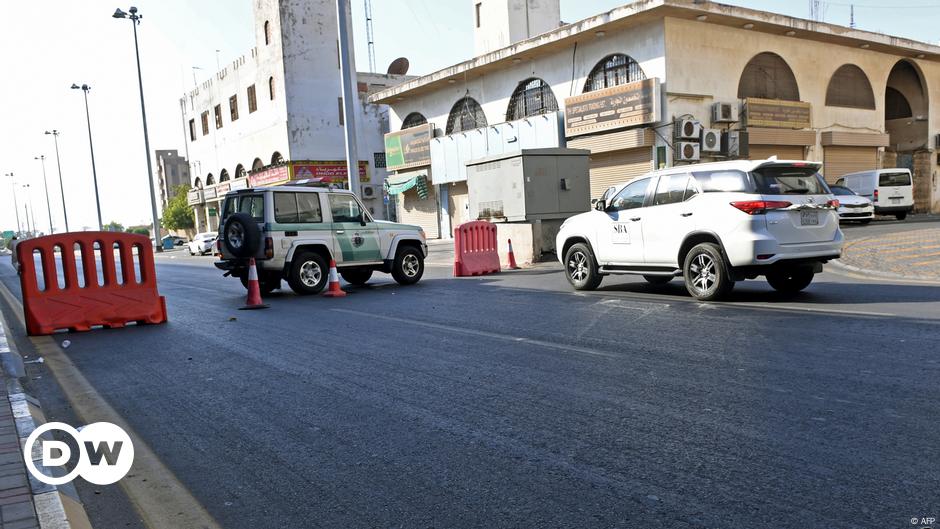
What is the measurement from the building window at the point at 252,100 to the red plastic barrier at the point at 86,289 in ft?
128

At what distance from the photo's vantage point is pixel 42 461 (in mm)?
3939

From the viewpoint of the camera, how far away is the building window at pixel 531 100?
26938 millimetres

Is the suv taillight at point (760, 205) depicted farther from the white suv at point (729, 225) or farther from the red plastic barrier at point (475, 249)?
the red plastic barrier at point (475, 249)

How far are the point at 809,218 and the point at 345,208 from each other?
8373mm

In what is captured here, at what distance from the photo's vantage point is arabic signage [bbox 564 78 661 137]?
878 inches

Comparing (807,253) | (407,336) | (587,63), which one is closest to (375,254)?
(407,336)

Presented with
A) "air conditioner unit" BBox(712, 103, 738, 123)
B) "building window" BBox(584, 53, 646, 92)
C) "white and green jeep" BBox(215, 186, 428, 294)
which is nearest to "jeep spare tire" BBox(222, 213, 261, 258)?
"white and green jeep" BBox(215, 186, 428, 294)

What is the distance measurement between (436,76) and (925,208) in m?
23.9

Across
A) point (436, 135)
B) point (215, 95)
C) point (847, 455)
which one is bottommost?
point (847, 455)

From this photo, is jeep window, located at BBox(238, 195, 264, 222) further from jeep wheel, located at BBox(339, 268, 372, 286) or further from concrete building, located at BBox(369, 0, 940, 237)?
concrete building, located at BBox(369, 0, 940, 237)

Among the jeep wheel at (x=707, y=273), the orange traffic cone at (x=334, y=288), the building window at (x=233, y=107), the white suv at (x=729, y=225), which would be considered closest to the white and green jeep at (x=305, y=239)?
the orange traffic cone at (x=334, y=288)

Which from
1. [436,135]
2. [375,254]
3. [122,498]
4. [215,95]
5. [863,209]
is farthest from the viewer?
[215,95]

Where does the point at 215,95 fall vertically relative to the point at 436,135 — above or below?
above

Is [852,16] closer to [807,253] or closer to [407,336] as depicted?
[807,253]
